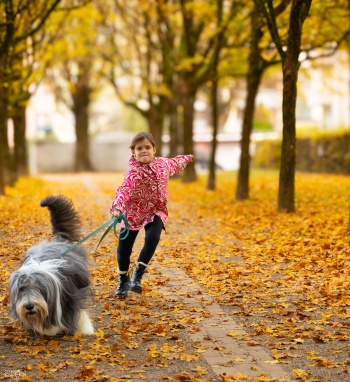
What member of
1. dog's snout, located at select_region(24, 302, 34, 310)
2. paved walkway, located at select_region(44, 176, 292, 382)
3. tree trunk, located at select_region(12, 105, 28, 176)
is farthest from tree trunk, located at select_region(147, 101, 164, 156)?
dog's snout, located at select_region(24, 302, 34, 310)

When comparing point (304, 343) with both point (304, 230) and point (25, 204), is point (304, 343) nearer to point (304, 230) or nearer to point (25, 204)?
point (304, 230)

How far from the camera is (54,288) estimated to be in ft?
23.1

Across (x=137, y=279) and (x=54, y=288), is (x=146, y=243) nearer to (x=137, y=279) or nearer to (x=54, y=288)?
(x=137, y=279)

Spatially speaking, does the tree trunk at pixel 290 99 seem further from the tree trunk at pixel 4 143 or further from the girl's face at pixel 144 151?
the tree trunk at pixel 4 143

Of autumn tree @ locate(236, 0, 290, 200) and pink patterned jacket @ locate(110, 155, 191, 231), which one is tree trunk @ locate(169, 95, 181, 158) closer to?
autumn tree @ locate(236, 0, 290, 200)

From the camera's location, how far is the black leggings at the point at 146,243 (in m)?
9.05

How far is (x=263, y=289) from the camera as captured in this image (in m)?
9.76

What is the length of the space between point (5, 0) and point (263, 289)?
1149 cm

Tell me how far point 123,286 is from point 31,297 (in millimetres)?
2534

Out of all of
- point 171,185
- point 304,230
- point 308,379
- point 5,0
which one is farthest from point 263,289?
point 171,185

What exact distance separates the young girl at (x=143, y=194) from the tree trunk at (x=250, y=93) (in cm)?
1156

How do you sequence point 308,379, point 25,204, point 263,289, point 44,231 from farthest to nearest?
1. point 25,204
2. point 44,231
3. point 263,289
4. point 308,379

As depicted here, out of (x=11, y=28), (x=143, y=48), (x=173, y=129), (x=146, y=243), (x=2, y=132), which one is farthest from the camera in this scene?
(x=143, y=48)

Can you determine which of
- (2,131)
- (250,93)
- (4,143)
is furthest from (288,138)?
(4,143)
